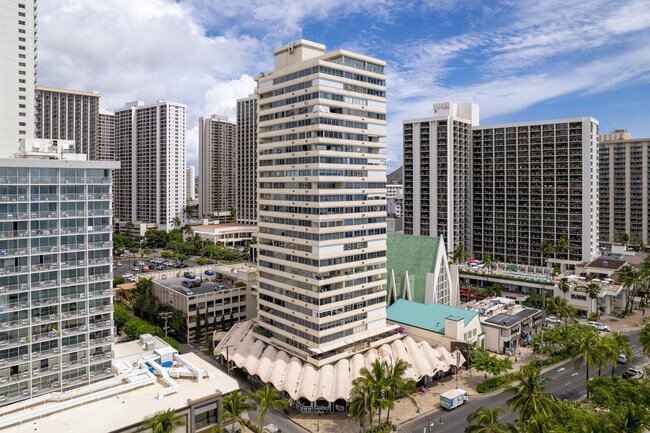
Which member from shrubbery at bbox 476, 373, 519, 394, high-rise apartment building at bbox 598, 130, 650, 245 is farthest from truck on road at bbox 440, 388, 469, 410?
high-rise apartment building at bbox 598, 130, 650, 245

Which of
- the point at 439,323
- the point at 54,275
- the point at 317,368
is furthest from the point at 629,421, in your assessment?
the point at 54,275

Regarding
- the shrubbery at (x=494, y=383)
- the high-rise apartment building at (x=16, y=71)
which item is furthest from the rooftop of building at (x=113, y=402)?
the high-rise apartment building at (x=16, y=71)

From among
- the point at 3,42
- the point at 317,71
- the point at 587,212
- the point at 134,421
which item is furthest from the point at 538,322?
the point at 3,42

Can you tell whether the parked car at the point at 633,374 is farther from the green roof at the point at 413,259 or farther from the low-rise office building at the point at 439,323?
the green roof at the point at 413,259

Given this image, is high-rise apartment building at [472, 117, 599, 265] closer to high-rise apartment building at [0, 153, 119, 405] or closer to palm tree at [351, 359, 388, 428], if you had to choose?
palm tree at [351, 359, 388, 428]

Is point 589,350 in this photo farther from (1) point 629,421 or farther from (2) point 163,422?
(2) point 163,422
